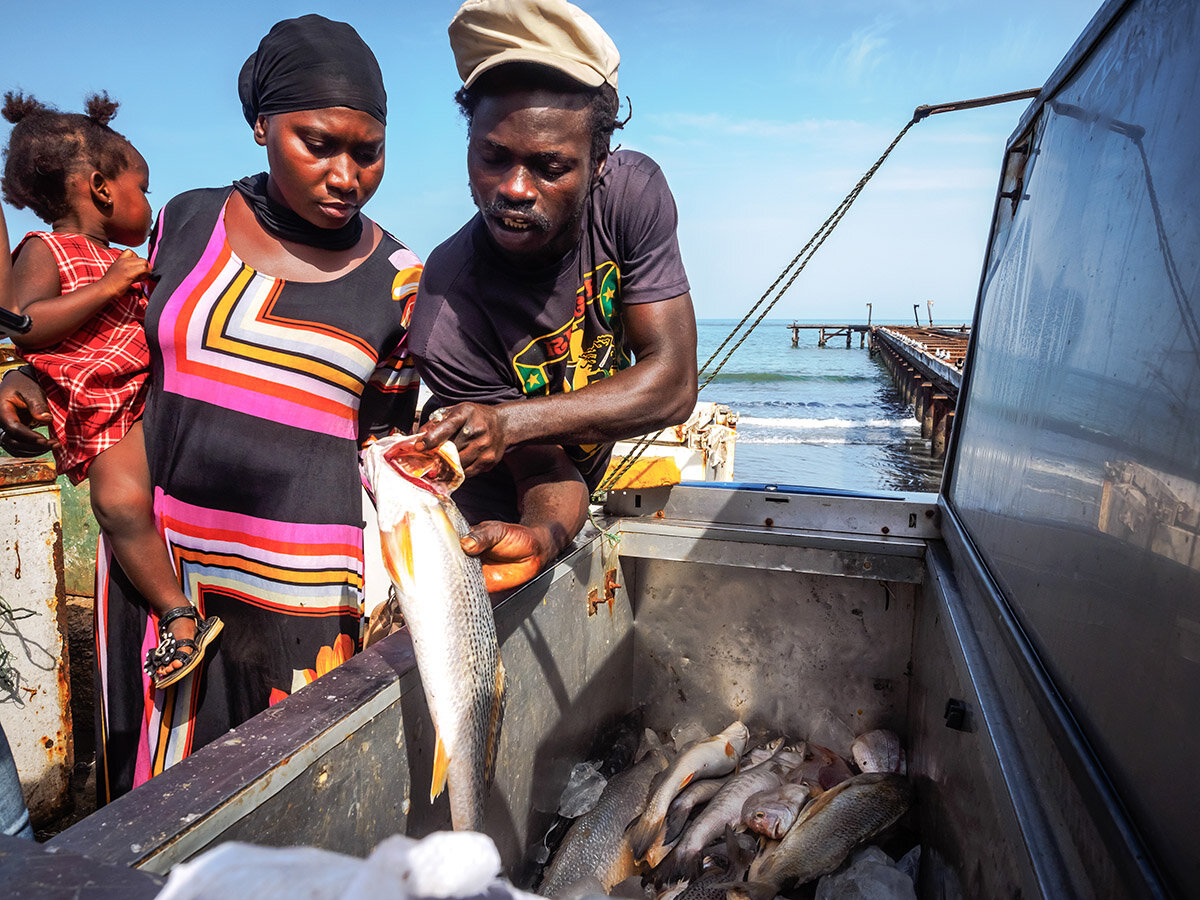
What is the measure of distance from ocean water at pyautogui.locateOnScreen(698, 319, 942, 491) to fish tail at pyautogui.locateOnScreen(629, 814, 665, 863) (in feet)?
6.20

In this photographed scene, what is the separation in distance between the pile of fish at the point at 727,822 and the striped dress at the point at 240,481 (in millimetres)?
1017

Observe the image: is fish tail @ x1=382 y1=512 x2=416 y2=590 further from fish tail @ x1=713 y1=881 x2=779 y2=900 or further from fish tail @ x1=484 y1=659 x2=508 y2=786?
fish tail @ x1=713 y1=881 x2=779 y2=900

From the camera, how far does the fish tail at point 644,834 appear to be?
2400mm

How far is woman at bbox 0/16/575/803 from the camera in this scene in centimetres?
220

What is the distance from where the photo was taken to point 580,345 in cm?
235

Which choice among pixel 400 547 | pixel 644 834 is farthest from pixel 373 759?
pixel 644 834

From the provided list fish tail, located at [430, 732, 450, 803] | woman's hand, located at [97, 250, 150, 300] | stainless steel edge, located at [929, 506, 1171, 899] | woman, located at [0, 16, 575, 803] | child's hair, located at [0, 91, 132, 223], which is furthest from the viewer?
child's hair, located at [0, 91, 132, 223]

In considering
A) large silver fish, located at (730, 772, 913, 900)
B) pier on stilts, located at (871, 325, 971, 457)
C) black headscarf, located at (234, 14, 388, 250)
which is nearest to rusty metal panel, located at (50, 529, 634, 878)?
large silver fish, located at (730, 772, 913, 900)

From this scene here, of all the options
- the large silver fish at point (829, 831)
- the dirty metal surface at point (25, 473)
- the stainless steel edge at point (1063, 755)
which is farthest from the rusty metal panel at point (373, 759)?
the dirty metal surface at point (25, 473)

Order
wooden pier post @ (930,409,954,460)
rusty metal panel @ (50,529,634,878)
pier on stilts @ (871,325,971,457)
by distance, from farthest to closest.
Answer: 1. pier on stilts @ (871,325,971,457)
2. wooden pier post @ (930,409,954,460)
3. rusty metal panel @ (50,529,634,878)

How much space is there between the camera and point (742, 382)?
136 ft

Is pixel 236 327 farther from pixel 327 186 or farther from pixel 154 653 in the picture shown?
pixel 154 653

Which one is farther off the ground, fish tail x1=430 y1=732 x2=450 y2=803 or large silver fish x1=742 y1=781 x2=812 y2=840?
fish tail x1=430 y1=732 x2=450 y2=803

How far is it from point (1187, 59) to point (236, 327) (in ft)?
7.42
